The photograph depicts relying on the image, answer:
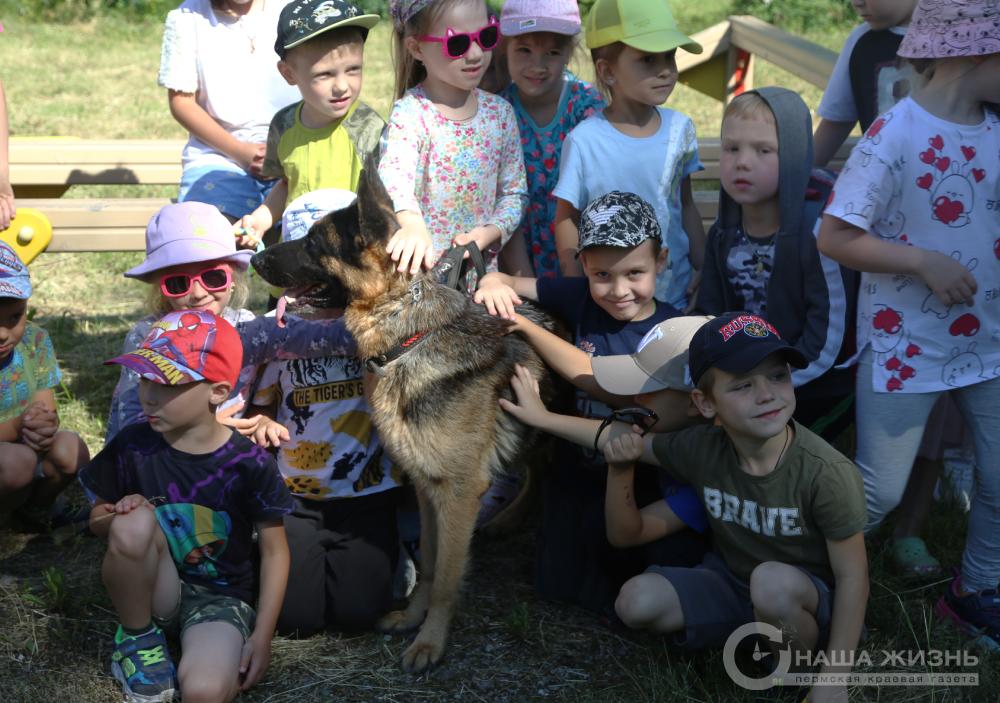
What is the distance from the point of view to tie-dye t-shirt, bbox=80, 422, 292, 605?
11.5ft

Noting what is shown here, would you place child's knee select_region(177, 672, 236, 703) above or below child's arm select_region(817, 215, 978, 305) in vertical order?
below

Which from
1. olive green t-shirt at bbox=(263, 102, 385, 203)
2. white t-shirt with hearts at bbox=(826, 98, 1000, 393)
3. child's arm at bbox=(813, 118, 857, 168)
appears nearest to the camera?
white t-shirt with hearts at bbox=(826, 98, 1000, 393)

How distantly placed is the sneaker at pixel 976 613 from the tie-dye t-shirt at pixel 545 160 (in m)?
2.27

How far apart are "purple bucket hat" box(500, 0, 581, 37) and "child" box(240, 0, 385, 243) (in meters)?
0.65

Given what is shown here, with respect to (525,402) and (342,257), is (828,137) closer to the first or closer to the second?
(525,402)

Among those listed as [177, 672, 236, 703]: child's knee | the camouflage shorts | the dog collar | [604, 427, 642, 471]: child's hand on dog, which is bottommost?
[177, 672, 236, 703]: child's knee

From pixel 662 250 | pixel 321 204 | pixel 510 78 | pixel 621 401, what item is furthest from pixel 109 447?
pixel 510 78

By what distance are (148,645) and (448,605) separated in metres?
1.10

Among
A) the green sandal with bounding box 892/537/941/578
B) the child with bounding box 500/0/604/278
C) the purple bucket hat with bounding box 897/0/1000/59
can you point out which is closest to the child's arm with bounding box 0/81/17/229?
the child with bounding box 500/0/604/278

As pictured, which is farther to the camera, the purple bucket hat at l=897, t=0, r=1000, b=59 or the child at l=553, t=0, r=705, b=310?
the child at l=553, t=0, r=705, b=310

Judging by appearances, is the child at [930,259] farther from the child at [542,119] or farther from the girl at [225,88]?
the girl at [225,88]

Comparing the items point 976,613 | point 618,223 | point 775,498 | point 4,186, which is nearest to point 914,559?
point 976,613

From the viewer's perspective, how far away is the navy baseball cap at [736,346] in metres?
3.27

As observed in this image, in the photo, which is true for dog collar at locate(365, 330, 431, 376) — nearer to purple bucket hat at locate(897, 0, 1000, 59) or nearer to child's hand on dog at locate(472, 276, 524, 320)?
child's hand on dog at locate(472, 276, 524, 320)
